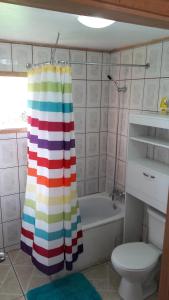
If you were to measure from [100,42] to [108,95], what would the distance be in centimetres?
70

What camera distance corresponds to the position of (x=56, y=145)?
1865 mm

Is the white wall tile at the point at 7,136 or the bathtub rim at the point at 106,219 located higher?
the white wall tile at the point at 7,136

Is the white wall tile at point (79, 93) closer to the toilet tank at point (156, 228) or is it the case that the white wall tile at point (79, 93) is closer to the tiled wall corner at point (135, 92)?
the tiled wall corner at point (135, 92)

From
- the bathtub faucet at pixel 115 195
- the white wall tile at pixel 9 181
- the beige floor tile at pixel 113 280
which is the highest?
the white wall tile at pixel 9 181

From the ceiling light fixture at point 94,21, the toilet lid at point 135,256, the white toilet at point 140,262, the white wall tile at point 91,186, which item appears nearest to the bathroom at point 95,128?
the white wall tile at point 91,186

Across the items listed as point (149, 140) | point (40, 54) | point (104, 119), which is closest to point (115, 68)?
point (104, 119)

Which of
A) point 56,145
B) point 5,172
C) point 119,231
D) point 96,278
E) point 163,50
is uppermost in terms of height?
point 163,50

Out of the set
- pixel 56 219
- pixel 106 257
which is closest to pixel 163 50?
pixel 56 219

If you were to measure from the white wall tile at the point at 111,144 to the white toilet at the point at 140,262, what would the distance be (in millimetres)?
961

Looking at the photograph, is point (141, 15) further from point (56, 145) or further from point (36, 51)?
point (36, 51)

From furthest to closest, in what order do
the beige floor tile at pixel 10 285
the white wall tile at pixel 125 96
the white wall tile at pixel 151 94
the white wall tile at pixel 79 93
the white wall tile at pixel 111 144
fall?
1. the white wall tile at pixel 111 144
2. the white wall tile at pixel 79 93
3. the white wall tile at pixel 125 96
4. the white wall tile at pixel 151 94
5. the beige floor tile at pixel 10 285

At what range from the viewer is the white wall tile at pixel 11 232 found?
2.67 m

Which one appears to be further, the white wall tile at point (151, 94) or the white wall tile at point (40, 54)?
the white wall tile at point (40, 54)

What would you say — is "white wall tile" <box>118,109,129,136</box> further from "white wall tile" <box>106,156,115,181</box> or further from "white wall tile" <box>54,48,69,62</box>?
"white wall tile" <box>54,48,69,62</box>
